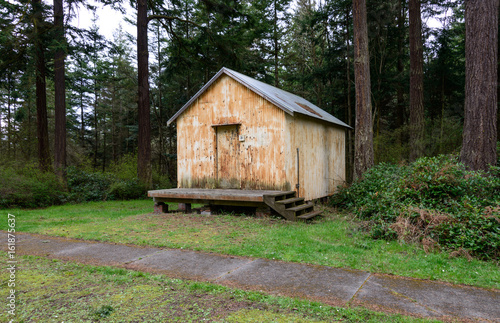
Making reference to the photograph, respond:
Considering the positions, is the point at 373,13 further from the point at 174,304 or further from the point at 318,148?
the point at 174,304

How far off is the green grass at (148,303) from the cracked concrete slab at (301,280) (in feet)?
0.83

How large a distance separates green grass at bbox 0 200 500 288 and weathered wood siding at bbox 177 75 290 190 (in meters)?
1.42

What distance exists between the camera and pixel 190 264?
14.8 feet

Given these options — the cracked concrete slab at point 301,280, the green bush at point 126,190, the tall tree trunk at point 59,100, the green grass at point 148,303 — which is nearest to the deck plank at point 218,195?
the cracked concrete slab at point 301,280

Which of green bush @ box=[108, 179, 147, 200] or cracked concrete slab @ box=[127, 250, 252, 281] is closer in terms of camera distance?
cracked concrete slab @ box=[127, 250, 252, 281]

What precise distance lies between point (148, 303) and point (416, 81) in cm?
1495

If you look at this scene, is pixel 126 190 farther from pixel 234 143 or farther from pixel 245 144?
pixel 245 144

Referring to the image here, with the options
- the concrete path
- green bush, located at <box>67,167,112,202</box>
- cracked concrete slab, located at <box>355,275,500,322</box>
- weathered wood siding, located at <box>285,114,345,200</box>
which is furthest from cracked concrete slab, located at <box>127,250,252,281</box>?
green bush, located at <box>67,167,112,202</box>

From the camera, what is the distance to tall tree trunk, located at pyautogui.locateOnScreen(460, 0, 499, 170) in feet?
23.8

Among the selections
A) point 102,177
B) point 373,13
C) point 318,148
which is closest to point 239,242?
point 318,148

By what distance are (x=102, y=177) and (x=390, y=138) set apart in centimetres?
1517

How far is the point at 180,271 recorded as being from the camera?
4.21m

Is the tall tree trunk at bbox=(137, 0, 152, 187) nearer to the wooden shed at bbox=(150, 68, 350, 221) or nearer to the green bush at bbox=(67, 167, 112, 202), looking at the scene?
the green bush at bbox=(67, 167, 112, 202)

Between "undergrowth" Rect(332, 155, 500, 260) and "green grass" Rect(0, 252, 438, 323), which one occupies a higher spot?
"undergrowth" Rect(332, 155, 500, 260)
